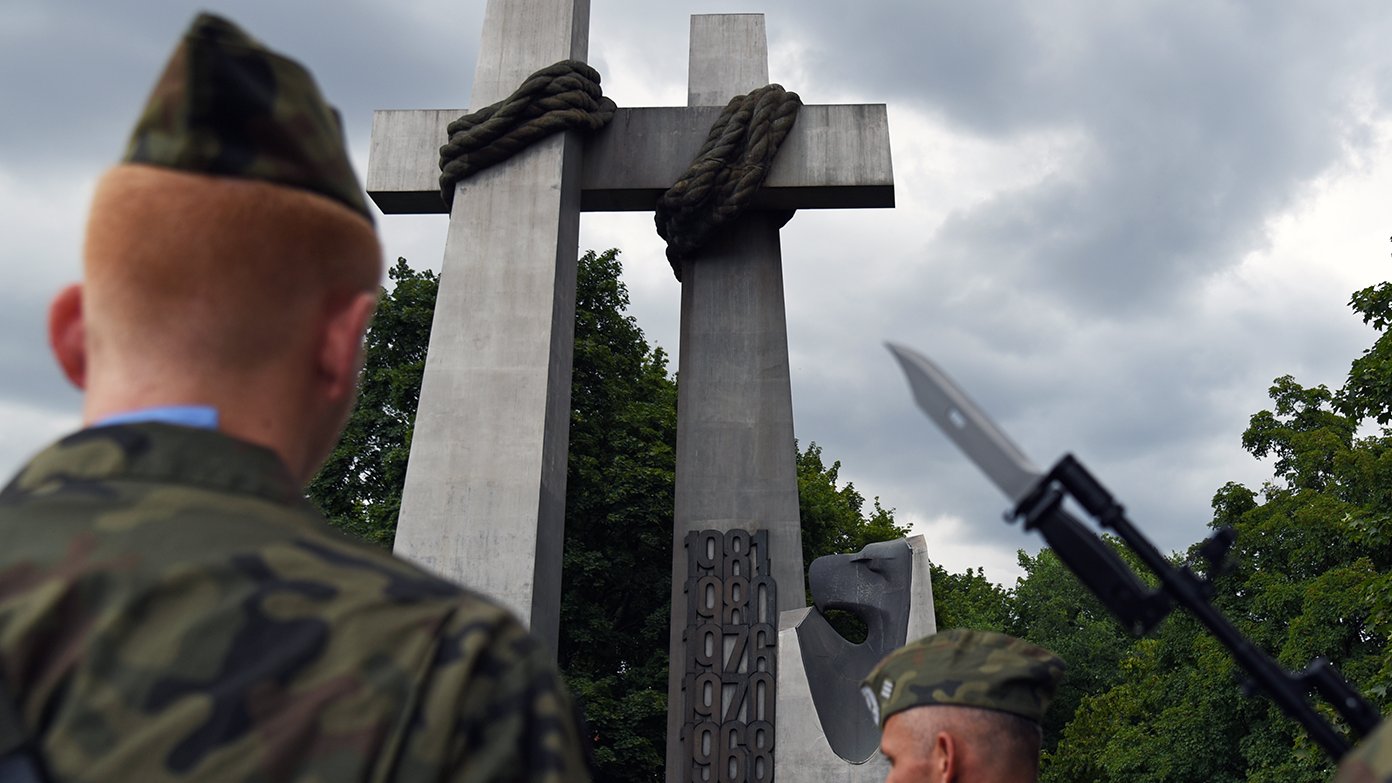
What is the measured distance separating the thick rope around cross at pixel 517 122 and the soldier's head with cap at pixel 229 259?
7780mm

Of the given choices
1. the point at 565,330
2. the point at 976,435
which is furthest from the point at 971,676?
the point at 565,330

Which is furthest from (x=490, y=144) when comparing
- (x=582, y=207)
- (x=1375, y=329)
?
(x=1375, y=329)

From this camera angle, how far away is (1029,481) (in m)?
1.58

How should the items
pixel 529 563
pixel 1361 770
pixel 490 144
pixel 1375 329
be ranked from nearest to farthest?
pixel 1361 770 → pixel 529 563 → pixel 490 144 → pixel 1375 329

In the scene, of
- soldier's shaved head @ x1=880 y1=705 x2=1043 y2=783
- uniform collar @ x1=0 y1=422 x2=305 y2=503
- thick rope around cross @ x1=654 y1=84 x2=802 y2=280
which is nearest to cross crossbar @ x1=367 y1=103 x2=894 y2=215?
thick rope around cross @ x1=654 y1=84 x2=802 y2=280

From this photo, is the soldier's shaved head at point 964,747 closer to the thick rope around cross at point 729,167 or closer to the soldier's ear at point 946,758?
the soldier's ear at point 946,758

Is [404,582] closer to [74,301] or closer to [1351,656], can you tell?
[74,301]

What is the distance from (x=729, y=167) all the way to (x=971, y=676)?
6.92m

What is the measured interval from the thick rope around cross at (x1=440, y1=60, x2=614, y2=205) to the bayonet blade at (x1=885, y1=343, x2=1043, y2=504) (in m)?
7.53

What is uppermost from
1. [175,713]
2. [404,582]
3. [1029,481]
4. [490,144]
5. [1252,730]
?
[490,144]

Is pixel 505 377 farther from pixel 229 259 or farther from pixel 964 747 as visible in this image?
pixel 229 259

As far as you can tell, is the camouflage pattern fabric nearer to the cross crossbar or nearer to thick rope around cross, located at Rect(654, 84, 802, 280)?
thick rope around cross, located at Rect(654, 84, 802, 280)

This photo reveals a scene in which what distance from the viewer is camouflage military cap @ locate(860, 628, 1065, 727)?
2398mm

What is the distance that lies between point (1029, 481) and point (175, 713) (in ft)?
3.45
